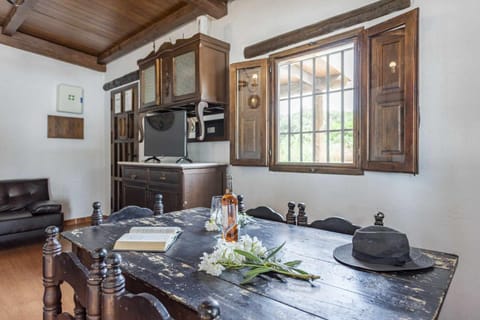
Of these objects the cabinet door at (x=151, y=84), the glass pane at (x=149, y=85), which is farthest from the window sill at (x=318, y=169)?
the glass pane at (x=149, y=85)

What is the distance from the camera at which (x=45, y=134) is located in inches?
186

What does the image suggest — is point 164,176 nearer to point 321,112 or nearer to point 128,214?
point 128,214

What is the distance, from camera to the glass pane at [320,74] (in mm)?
2693

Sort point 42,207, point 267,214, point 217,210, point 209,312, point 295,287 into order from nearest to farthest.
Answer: point 209,312 < point 295,287 < point 217,210 < point 267,214 < point 42,207

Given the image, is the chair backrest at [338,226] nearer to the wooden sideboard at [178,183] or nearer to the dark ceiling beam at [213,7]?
the wooden sideboard at [178,183]

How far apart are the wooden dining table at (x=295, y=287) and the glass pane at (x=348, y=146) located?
132 cm

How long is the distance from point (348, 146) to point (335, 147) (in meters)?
0.12

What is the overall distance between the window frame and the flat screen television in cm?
109

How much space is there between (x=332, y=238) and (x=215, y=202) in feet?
1.92

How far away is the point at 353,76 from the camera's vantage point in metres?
2.43

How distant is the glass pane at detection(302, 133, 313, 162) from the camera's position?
2.79 m

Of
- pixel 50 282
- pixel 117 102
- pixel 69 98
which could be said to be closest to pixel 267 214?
pixel 50 282

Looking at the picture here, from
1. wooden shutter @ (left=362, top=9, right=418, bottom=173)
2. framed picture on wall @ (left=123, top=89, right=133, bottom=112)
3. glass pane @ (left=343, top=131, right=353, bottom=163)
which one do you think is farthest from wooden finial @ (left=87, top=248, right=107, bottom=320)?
framed picture on wall @ (left=123, top=89, right=133, bottom=112)

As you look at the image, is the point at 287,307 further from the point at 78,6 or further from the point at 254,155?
the point at 78,6
